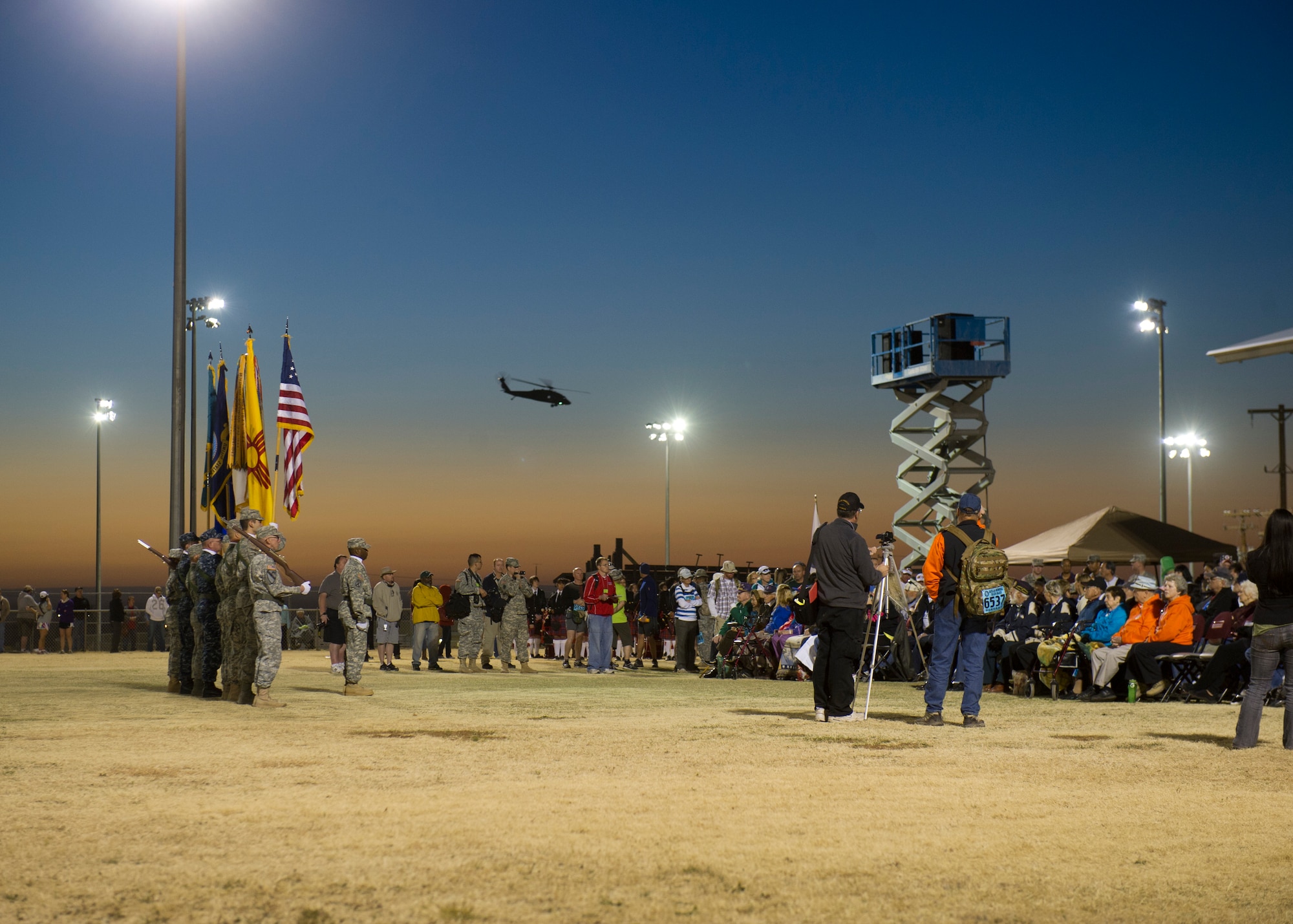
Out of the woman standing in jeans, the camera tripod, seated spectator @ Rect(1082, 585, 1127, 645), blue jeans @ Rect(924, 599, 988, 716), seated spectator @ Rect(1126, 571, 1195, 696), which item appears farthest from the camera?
seated spectator @ Rect(1082, 585, 1127, 645)

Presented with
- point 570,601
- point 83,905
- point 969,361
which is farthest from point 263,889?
point 969,361

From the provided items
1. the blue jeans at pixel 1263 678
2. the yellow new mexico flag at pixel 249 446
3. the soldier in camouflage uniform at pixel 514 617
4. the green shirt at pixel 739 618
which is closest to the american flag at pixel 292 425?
the yellow new mexico flag at pixel 249 446

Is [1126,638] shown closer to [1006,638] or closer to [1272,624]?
[1006,638]

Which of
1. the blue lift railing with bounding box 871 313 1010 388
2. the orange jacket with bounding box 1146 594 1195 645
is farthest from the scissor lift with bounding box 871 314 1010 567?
the orange jacket with bounding box 1146 594 1195 645

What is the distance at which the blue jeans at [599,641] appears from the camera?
2106cm

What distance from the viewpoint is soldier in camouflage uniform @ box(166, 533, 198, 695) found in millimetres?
15023

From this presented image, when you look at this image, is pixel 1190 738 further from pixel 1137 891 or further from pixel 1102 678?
pixel 1137 891

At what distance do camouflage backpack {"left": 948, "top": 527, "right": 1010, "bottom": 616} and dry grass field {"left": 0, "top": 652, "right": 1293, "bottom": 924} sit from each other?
1.06 m

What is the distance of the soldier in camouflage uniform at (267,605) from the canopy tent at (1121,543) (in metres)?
17.0

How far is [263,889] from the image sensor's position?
4855mm

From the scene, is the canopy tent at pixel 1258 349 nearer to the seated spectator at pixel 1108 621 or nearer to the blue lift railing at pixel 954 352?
the seated spectator at pixel 1108 621

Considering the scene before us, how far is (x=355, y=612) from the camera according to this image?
14016mm

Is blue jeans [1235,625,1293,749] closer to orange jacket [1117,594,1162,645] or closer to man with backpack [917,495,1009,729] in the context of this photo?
man with backpack [917,495,1009,729]

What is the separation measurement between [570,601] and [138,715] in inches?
529
